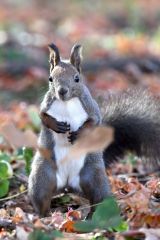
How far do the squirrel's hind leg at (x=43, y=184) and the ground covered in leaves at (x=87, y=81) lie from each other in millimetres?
117

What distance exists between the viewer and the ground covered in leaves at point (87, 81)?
12.1 feet

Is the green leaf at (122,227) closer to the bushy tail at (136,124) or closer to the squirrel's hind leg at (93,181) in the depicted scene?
the squirrel's hind leg at (93,181)

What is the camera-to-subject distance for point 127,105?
4957 mm

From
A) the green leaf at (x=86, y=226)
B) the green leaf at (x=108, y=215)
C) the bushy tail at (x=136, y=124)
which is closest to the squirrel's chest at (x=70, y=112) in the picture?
the bushy tail at (x=136, y=124)

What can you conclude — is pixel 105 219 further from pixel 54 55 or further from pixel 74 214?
pixel 54 55

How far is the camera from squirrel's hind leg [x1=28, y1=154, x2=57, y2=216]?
433 cm

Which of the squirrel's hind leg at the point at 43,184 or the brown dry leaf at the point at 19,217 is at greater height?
the squirrel's hind leg at the point at 43,184

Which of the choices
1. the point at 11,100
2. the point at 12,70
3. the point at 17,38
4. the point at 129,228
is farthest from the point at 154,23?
the point at 129,228

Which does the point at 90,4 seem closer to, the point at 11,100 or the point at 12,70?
the point at 12,70

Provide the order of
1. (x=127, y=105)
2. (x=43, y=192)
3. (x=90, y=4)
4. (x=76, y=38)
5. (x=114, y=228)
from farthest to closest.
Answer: (x=90, y=4) < (x=76, y=38) < (x=127, y=105) < (x=43, y=192) < (x=114, y=228)

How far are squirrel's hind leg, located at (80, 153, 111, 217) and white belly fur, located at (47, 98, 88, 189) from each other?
0.10 feet

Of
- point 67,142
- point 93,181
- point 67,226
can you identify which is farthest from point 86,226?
point 67,142

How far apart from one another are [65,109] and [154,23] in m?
11.1

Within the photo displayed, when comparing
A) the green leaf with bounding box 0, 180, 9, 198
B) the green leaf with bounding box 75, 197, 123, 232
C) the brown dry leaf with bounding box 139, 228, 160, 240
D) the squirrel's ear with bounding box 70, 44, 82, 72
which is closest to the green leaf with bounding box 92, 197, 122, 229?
the green leaf with bounding box 75, 197, 123, 232
